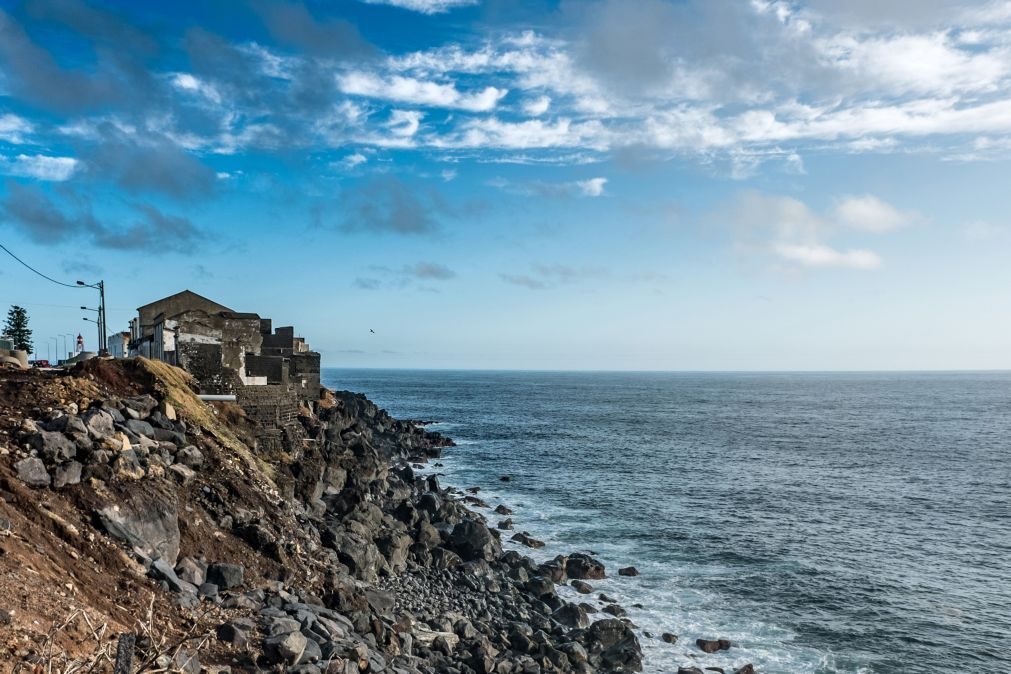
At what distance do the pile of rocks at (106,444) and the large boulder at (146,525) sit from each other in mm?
1179

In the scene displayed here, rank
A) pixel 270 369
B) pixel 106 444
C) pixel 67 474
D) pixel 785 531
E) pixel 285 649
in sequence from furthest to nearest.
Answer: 1. pixel 785 531
2. pixel 270 369
3. pixel 106 444
4. pixel 67 474
5. pixel 285 649

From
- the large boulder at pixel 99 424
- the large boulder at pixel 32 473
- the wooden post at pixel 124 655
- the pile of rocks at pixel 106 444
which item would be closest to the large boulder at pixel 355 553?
the pile of rocks at pixel 106 444

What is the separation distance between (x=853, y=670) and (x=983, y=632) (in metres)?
7.29

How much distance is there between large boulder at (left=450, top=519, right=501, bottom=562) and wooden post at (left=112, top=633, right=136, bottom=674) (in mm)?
24363

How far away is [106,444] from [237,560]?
490cm

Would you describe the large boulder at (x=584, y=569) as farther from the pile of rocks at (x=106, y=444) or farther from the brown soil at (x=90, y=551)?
the pile of rocks at (x=106, y=444)

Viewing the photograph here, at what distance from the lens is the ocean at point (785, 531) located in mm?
25797

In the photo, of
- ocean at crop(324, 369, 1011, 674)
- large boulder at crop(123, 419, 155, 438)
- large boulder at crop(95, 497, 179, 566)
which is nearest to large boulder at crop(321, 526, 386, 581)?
large boulder at crop(123, 419, 155, 438)

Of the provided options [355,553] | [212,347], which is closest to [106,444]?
[355,553]

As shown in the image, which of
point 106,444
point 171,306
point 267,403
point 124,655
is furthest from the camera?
point 171,306

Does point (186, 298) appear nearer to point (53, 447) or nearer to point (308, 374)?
point (308, 374)

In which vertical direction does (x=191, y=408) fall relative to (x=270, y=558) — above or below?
above

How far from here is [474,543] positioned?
3231 cm

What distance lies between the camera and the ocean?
25797 millimetres
